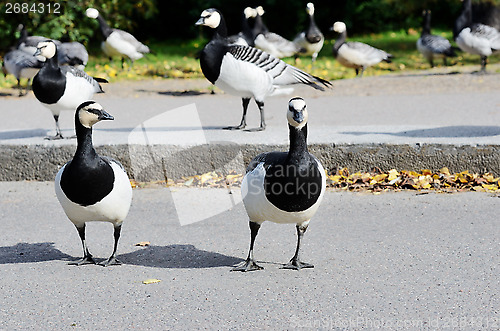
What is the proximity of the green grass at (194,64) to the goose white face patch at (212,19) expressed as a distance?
6.81 meters

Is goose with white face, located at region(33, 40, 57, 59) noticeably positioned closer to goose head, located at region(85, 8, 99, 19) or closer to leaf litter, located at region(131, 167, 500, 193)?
leaf litter, located at region(131, 167, 500, 193)

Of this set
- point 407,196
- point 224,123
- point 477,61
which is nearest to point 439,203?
point 407,196

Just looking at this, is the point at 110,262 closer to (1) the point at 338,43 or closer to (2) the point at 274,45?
(1) the point at 338,43

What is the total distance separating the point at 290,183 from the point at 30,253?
2054 mm

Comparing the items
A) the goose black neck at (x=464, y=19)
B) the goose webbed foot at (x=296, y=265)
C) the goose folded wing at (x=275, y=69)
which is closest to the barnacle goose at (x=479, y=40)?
the goose black neck at (x=464, y=19)

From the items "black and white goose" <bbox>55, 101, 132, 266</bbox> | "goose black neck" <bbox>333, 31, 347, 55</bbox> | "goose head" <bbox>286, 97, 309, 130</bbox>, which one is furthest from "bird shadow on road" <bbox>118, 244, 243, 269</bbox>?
"goose black neck" <bbox>333, 31, 347, 55</bbox>

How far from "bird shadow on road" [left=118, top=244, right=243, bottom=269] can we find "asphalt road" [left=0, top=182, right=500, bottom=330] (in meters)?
0.01

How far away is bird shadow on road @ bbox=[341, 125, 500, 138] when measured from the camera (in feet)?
25.8

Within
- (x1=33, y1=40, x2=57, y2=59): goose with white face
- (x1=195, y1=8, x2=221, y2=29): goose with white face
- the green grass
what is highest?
(x1=195, y1=8, x2=221, y2=29): goose with white face

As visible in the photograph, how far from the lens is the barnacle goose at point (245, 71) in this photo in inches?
324

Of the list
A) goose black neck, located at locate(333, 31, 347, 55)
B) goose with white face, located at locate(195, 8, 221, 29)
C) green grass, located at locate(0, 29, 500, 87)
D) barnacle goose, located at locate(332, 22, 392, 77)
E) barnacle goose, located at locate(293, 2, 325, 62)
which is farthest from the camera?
barnacle goose, located at locate(293, 2, 325, 62)

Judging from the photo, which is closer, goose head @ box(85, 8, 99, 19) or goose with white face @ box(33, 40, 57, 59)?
goose with white face @ box(33, 40, 57, 59)

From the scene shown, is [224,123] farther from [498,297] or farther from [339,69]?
[339,69]

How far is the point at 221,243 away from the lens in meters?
5.53
